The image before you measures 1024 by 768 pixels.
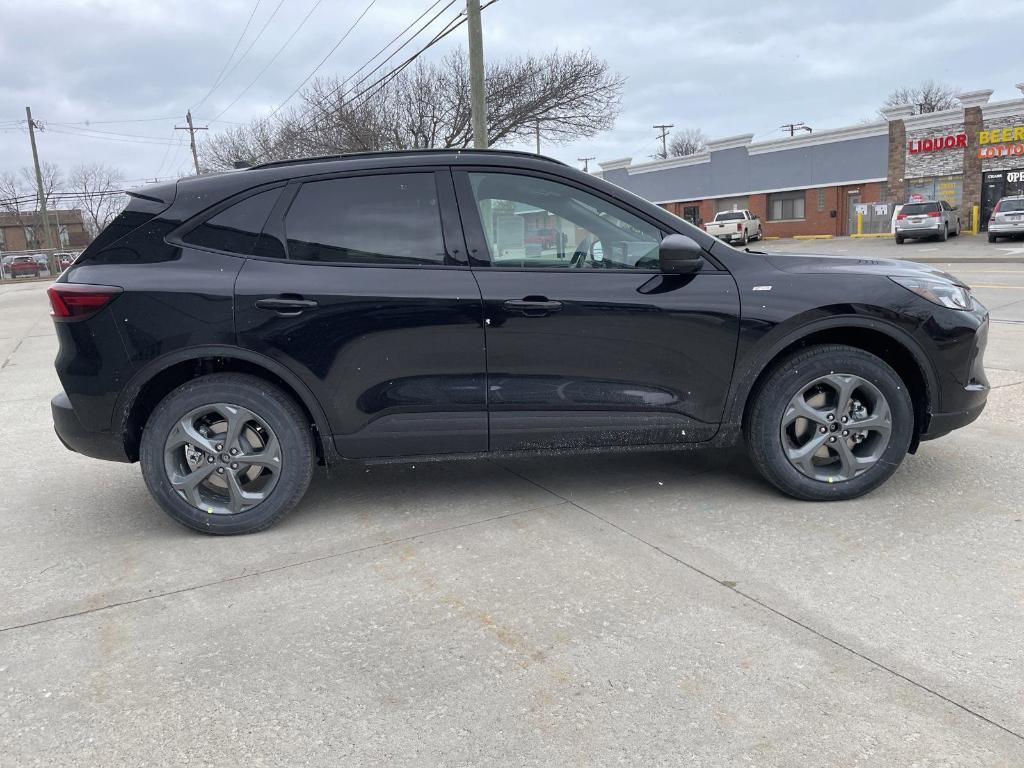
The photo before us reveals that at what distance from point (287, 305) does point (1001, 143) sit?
39.5 metres

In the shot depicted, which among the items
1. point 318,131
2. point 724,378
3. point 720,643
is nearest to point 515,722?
point 720,643

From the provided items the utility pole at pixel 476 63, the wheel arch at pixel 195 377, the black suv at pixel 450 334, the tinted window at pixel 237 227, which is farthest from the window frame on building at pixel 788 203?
the wheel arch at pixel 195 377

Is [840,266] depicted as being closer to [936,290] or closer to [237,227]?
[936,290]

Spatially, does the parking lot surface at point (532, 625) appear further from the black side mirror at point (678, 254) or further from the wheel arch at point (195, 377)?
the black side mirror at point (678, 254)

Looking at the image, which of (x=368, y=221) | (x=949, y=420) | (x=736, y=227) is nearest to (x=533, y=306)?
(x=368, y=221)

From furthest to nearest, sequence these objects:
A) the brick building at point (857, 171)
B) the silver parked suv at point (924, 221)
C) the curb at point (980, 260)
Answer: the brick building at point (857, 171) → the silver parked suv at point (924, 221) → the curb at point (980, 260)

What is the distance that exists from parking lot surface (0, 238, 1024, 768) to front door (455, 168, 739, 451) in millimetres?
517

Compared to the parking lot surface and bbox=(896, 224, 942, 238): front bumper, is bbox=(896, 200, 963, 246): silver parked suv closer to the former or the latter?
bbox=(896, 224, 942, 238): front bumper

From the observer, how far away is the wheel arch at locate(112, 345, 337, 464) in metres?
3.73

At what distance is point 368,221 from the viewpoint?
3889mm

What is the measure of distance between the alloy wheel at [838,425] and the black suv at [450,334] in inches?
0.5

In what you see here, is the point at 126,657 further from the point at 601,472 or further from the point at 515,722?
the point at 601,472

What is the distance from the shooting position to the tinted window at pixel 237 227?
3826mm

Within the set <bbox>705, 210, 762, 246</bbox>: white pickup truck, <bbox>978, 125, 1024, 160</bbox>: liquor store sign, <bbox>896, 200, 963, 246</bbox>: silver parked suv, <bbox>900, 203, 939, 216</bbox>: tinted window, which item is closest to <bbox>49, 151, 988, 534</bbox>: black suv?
<bbox>896, 200, 963, 246</bbox>: silver parked suv
